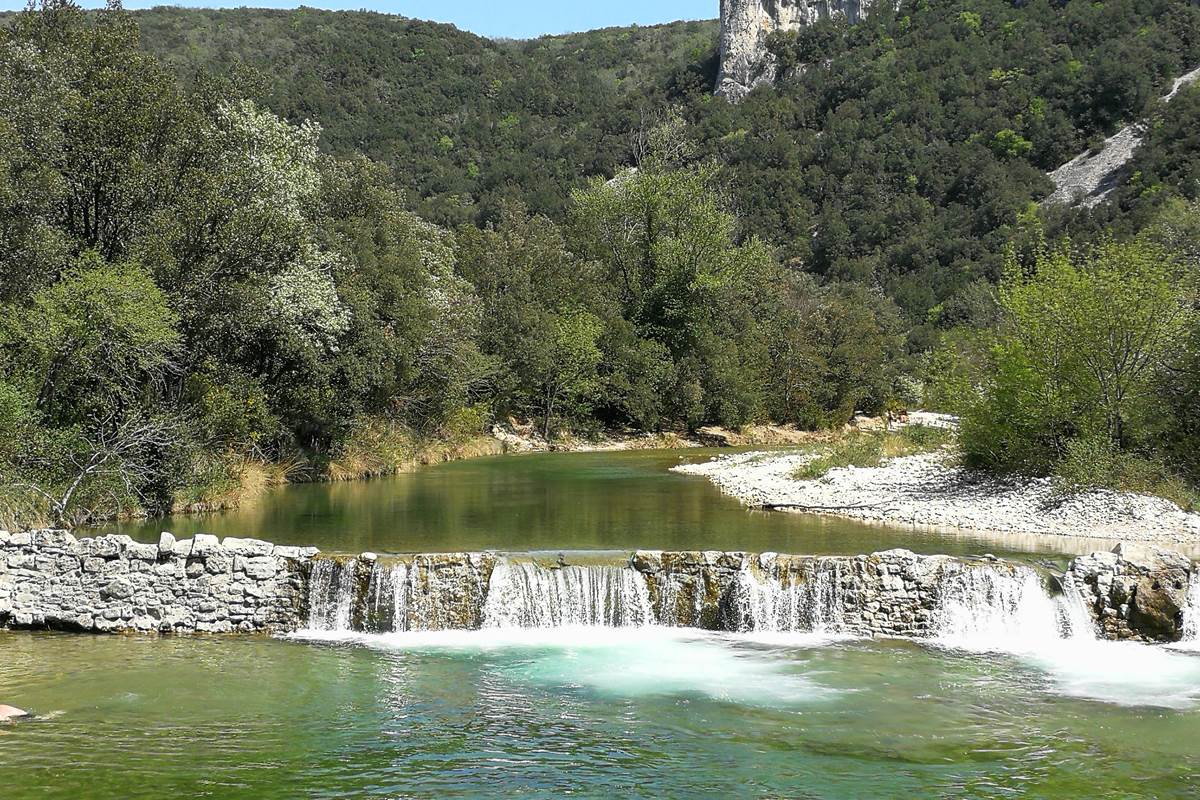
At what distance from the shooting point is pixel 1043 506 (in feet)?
76.6

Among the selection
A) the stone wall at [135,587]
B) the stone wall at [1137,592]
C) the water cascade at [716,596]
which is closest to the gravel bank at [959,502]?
the stone wall at [1137,592]

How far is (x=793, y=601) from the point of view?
1589 centimetres

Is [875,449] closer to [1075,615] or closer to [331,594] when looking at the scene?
[1075,615]

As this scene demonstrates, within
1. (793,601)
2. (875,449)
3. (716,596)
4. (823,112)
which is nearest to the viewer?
(793,601)

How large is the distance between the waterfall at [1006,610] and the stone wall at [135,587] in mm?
10044

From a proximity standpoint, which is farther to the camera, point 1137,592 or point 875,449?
point 875,449

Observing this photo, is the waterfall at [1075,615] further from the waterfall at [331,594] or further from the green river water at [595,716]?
the waterfall at [331,594]

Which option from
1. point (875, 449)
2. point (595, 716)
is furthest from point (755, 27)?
point (595, 716)

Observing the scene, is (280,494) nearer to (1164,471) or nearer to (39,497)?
(39,497)

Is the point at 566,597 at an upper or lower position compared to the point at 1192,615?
upper

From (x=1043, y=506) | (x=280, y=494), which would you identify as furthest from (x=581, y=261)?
(x=1043, y=506)

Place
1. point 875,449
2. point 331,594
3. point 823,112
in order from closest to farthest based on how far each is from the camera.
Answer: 1. point 331,594
2. point 875,449
3. point 823,112

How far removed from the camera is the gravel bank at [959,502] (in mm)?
21406

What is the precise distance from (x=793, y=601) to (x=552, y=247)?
3702cm
